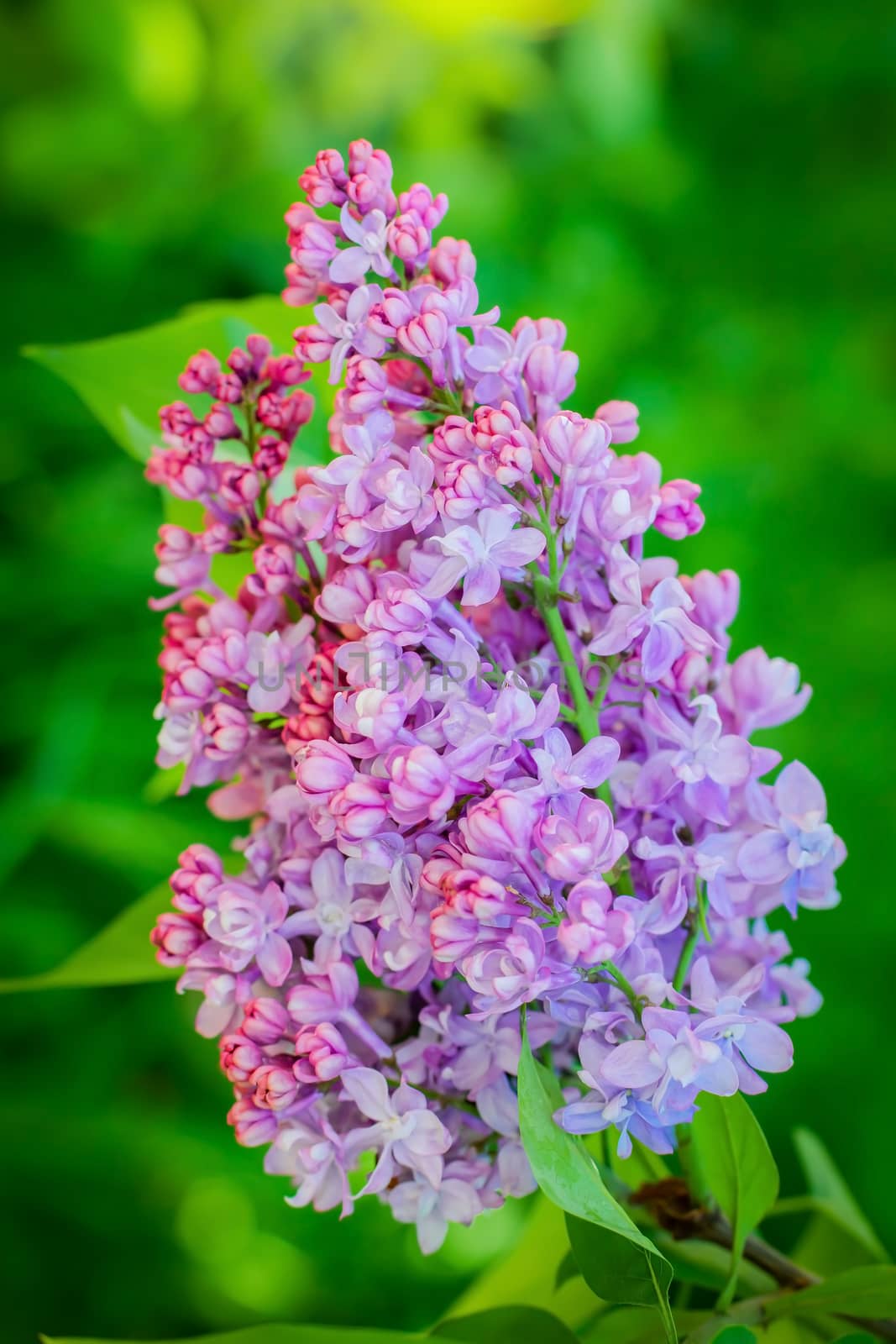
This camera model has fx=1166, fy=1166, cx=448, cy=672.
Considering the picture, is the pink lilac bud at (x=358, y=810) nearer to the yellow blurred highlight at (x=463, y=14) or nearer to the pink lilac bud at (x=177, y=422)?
the pink lilac bud at (x=177, y=422)

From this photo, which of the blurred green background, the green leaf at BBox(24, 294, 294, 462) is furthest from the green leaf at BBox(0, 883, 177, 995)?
the blurred green background

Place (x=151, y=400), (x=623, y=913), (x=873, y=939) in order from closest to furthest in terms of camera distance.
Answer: (x=623, y=913)
(x=151, y=400)
(x=873, y=939)

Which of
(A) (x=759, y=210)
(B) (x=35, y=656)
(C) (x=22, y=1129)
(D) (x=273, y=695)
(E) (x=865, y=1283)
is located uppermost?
(A) (x=759, y=210)

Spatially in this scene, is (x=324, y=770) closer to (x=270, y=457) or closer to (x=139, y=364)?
(x=270, y=457)

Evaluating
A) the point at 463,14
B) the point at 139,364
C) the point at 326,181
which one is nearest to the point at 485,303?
the point at 463,14

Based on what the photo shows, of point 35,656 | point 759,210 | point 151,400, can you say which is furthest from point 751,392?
point 151,400

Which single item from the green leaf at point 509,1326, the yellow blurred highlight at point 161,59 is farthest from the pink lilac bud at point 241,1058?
the yellow blurred highlight at point 161,59

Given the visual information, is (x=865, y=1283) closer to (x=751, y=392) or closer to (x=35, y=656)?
(x=35, y=656)
